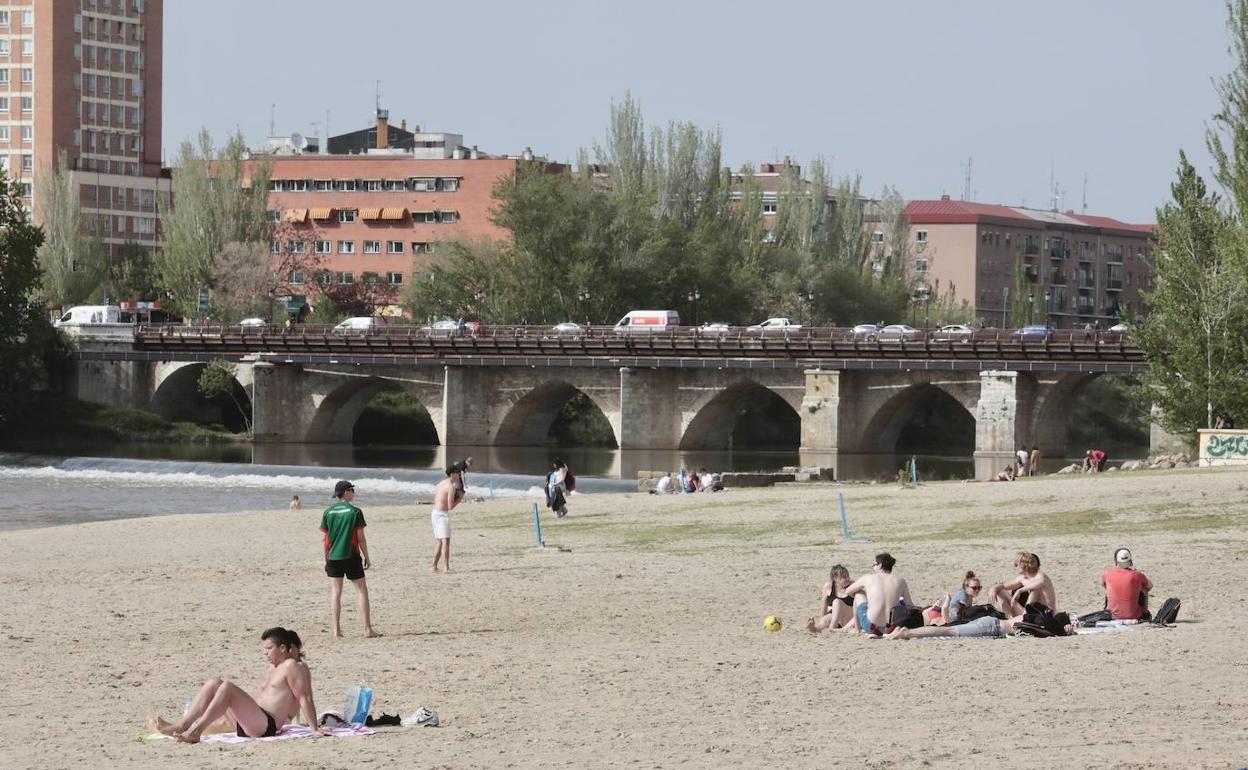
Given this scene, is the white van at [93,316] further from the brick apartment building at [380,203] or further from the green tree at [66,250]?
the brick apartment building at [380,203]

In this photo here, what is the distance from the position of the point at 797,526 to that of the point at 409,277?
8969 cm

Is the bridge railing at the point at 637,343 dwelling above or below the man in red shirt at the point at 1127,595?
above

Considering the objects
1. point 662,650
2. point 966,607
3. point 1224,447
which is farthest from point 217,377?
point 662,650

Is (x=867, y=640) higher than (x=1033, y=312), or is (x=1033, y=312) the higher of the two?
(x=1033, y=312)

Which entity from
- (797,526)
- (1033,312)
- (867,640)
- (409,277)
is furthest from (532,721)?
(1033,312)

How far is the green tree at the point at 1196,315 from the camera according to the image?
50344 mm

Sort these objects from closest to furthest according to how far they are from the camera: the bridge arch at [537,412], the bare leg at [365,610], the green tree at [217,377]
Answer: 1. the bare leg at [365,610]
2. the bridge arch at [537,412]
3. the green tree at [217,377]

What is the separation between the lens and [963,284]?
6029 inches

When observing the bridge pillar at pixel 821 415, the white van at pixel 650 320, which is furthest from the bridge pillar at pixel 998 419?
the white van at pixel 650 320

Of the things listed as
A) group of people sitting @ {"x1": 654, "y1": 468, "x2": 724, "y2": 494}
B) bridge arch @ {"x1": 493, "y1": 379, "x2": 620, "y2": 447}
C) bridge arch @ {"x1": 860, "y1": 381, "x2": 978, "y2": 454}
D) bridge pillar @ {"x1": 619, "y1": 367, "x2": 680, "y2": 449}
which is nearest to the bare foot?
group of people sitting @ {"x1": 654, "y1": 468, "x2": 724, "y2": 494}

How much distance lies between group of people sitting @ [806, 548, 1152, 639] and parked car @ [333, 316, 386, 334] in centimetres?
6555

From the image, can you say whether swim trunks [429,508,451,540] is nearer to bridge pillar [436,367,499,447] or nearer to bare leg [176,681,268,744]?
bare leg [176,681,268,744]

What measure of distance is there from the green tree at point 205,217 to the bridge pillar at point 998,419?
45737 mm

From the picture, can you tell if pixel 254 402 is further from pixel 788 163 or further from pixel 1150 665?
pixel 1150 665
